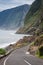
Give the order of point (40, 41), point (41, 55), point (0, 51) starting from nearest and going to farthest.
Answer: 1. point (41, 55)
2. point (0, 51)
3. point (40, 41)

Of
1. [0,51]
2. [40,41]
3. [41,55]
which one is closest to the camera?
[41,55]

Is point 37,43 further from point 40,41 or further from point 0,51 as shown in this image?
point 0,51

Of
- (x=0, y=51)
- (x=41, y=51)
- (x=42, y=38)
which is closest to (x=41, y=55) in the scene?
(x=41, y=51)

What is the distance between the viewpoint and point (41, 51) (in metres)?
36.1

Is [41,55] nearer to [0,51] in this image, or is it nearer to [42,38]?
[0,51]

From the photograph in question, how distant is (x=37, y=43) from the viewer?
178 ft

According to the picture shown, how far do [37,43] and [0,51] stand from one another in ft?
34.6

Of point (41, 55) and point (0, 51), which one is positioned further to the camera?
point (0, 51)

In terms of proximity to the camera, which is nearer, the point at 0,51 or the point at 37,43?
the point at 0,51

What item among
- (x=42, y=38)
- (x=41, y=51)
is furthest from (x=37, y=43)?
(x=41, y=51)

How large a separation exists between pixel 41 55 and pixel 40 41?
15.8 meters

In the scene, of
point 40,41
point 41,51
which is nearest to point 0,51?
point 40,41

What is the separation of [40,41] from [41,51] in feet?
49.6

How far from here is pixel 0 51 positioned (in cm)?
4672
